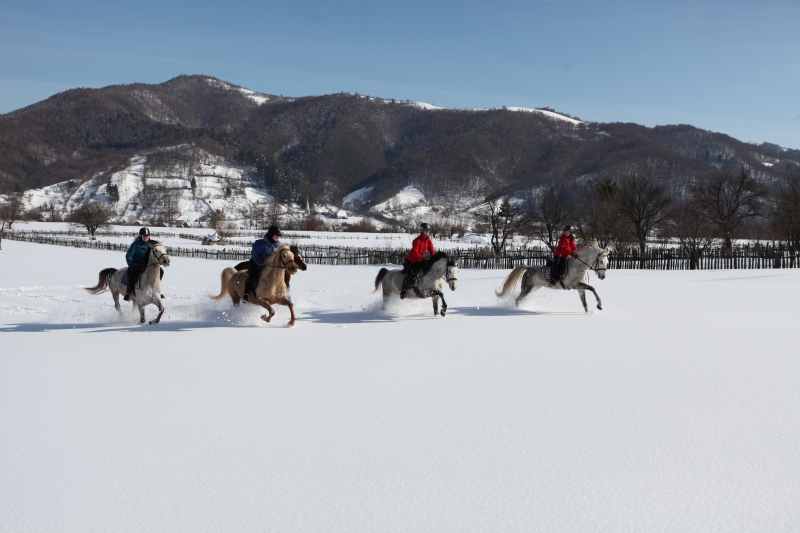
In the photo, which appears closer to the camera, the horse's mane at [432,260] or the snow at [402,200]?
the horse's mane at [432,260]

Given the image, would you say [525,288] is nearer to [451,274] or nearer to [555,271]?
[555,271]

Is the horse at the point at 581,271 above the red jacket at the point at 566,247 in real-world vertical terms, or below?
below

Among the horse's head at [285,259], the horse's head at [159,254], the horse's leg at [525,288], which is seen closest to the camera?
the horse's head at [285,259]

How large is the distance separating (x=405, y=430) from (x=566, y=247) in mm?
9196

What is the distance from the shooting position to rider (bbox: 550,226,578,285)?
42.9ft

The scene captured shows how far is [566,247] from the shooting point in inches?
519

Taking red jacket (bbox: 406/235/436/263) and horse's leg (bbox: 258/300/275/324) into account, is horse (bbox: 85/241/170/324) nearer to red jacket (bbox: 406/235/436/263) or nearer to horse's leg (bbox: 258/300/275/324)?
horse's leg (bbox: 258/300/275/324)

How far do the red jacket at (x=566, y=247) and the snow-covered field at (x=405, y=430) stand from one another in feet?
11.7

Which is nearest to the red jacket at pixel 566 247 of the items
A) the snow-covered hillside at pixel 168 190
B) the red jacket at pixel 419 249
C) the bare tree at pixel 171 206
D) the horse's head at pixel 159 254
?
the red jacket at pixel 419 249

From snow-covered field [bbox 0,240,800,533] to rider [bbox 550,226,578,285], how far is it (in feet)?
10.9

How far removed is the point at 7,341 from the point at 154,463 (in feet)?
23.3

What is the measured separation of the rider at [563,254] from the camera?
42.9 feet

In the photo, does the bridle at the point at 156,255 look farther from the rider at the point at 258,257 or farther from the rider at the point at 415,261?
the rider at the point at 415,261

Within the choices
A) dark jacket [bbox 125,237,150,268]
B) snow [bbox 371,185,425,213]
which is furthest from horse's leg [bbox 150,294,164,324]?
snow [bbox 371,185,425,213]
